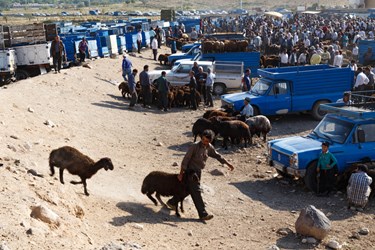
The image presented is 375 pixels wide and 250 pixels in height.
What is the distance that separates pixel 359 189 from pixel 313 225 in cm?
198

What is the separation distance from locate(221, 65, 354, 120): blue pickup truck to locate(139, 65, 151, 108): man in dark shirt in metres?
3.27

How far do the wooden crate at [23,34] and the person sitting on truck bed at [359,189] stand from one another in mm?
18332

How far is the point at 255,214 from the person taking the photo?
1116cm

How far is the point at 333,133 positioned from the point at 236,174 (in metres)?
2.62

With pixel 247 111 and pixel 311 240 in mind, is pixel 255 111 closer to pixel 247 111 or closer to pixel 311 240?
pixel 247 111

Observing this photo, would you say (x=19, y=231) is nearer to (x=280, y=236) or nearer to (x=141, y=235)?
(x=141, y=235)

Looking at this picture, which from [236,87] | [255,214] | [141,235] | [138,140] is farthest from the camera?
[236,87]

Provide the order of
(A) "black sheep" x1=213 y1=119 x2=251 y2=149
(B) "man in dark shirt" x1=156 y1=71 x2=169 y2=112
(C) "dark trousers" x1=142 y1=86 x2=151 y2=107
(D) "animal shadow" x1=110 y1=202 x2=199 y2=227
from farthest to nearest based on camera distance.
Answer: (C) "dark trousers" x1=142 y1=86 x2=151 y2=107 < (B) "man in dark shirt" x1=156 y1=71 x2=169 y2=112 < (A) "black sheep" x1=213 y1=119 x2=251 y2=149 < (D) "animal shadow" x1=110 y1=202 x2=199 y2=227

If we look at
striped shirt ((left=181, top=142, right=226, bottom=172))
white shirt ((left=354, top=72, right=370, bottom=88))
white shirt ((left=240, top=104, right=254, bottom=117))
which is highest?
striped shirt ((left=181, top=142, right=226, bottom=172))

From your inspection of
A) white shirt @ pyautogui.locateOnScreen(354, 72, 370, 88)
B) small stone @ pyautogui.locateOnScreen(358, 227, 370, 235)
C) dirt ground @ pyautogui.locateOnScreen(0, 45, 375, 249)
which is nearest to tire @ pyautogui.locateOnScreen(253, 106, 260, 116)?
dirt ground @ pyautogui.locateOnScreen(0, 45, 375, 249)

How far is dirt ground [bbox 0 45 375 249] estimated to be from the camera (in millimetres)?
8617

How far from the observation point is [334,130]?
12.9 metres

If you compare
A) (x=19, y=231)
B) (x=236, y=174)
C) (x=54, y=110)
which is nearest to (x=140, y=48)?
(x=54, y=110)

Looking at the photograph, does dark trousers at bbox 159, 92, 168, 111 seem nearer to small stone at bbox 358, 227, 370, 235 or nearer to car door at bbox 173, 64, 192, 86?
car door at bbox 173, 64, 192, 86
